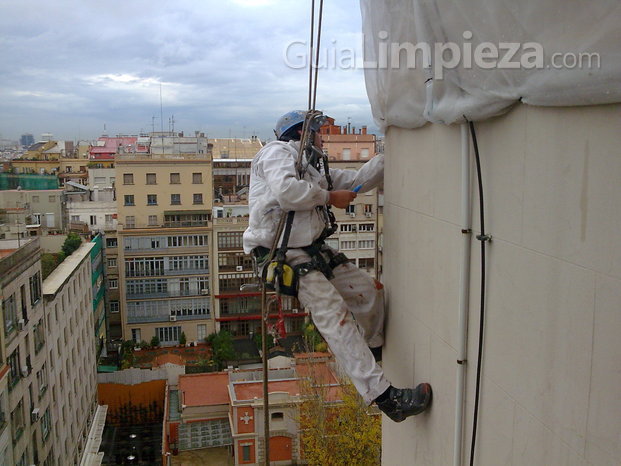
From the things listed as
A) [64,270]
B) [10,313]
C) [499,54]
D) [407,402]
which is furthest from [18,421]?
[499,54]

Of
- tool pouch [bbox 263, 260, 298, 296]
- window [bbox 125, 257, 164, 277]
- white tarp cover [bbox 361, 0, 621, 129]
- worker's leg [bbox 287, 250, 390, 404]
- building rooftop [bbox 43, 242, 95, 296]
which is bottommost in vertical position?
window [bbox 125, 257, 164, 277]

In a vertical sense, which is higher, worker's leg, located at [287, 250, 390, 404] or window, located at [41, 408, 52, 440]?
worker's leg, located at [287, 250, 390, 404]

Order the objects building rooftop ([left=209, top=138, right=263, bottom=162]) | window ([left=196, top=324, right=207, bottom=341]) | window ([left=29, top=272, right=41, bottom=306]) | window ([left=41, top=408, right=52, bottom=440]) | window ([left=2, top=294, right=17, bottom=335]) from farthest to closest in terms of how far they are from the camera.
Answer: building rooftop ([left=209, top=138, right=263, bottom=162]) → window ([left=196, top=324, right=207, bottom=341]) → window ([left=41, top=408, right=52, bottom=440]) → window ([left=29, top=272, right=41, bottom=306]) → window ([left=2, top=294, right=17, bottom=335])

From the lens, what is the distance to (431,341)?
249 cm

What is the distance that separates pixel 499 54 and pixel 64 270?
14.8m

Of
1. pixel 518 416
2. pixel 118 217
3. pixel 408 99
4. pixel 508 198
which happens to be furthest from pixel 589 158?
pixel 118 217

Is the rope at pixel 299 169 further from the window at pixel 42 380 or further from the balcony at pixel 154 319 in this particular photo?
the balcony at pixel 154 319

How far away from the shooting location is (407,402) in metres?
2.56

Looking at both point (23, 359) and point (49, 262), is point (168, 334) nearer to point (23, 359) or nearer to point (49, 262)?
point (49, 262)

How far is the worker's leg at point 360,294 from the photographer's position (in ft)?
10.1

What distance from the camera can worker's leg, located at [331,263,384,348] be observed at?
121 inches

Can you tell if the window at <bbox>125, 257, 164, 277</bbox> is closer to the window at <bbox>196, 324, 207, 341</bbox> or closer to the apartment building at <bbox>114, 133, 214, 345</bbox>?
the apartment building at <bbox>114, 133, 214, 345</bbox>

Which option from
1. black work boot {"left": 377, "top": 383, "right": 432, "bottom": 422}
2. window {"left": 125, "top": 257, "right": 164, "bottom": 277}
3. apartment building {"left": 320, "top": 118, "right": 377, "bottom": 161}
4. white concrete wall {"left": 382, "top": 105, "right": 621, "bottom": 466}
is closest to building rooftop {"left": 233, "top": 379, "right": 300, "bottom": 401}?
window {"left": 125, "top": 257, "right": 164, "bottom": 277}

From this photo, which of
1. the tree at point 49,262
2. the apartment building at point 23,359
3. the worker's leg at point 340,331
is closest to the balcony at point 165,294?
the tree at point 49,262
